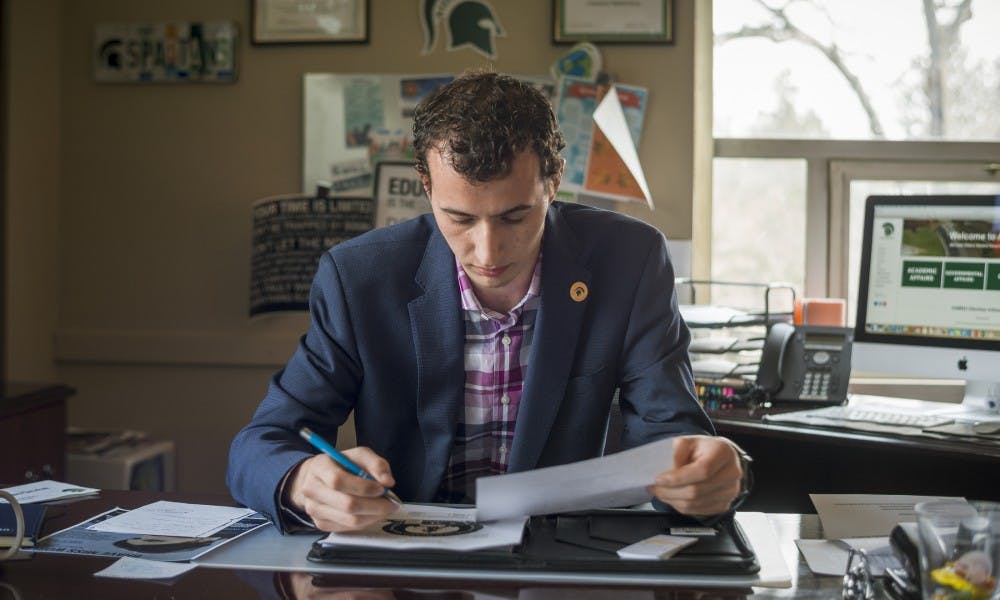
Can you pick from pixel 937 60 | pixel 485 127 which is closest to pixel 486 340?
pixel 485 127

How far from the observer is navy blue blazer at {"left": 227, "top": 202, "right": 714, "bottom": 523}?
1519 millimetres

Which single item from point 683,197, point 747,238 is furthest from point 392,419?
point 747,238

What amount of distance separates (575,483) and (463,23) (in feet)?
6.96

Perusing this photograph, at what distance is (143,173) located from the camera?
3.16m

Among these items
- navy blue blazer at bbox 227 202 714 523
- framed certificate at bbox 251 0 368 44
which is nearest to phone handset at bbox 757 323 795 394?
navy blue blazer at bbox 227 202 714 523

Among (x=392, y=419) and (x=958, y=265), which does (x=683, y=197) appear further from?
(x=392, y=419)

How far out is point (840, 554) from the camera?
119 cm

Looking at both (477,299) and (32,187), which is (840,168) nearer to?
(477,299)

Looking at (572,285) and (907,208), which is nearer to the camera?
(572,285)

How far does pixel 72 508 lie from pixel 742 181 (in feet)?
7.60

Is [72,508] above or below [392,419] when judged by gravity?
below

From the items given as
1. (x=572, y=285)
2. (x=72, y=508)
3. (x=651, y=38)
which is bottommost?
(x=72, y=508)

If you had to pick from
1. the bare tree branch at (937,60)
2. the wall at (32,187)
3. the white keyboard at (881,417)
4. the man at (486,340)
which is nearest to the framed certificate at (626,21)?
the bare tree branch at (937,60)

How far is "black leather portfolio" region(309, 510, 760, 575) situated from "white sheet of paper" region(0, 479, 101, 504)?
536mm
